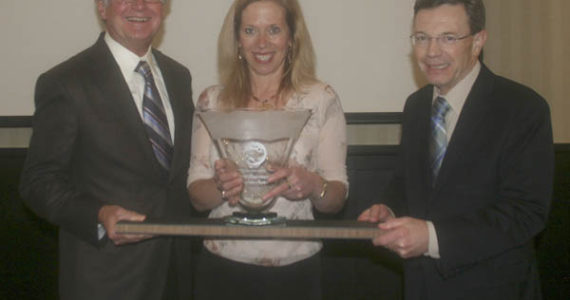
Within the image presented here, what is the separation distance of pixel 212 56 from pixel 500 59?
142cm

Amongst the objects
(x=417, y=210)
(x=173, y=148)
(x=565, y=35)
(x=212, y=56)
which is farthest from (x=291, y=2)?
(x=565, y=35)

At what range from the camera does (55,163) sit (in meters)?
1.98

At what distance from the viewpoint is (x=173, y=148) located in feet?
7.16

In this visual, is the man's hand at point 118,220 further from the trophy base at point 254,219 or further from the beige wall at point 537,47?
the beige wall at point 537,47

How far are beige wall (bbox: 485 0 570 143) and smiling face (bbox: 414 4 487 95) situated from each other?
150 cm

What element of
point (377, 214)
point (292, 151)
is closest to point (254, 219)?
point (292, 151)

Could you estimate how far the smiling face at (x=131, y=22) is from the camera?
2.15 metres

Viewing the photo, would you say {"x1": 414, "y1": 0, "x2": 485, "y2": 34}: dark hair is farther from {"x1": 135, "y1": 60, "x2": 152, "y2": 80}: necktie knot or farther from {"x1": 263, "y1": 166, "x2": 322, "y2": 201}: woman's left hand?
{"x1": 135, "y1": 60, "x2": 152, "y2": 80}: necktie knot

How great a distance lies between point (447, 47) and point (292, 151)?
52cm

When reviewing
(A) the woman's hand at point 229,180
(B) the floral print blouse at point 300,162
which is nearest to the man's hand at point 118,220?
(A) the woman's hand at point 229,180

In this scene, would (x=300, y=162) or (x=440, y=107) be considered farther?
(x=300, y=162)

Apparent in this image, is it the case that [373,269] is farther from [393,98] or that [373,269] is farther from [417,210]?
Answer: [417,210]

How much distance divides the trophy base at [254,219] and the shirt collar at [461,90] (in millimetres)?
581

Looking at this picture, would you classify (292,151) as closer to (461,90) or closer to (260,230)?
(260,230)
